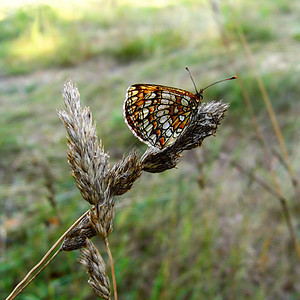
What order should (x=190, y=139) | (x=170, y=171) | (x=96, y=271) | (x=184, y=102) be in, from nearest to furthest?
(x=96, y=271) → (x=190, y=139) → (x=184, y=102) → (x=170, y=171)

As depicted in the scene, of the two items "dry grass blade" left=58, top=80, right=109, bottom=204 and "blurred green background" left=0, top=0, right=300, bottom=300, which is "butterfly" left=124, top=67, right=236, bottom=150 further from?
Result: "dry grass blade" left=58, top=80, right=109, bottom=204

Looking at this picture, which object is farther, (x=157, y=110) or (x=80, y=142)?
(x=157, y=110)

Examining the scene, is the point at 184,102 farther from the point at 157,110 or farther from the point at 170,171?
the point at 170,171

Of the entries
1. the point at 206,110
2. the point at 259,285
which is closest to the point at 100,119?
the point at 259,285

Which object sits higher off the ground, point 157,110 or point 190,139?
point 157,110

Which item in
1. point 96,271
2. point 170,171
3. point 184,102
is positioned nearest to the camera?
point 96,271

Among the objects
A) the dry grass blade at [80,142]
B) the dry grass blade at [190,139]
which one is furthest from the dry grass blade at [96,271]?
the dry grass blade at [190,139]

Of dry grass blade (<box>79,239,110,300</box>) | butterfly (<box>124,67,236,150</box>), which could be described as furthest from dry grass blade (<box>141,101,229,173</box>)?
dry grass blade (<box>79,239,110,300</box>)

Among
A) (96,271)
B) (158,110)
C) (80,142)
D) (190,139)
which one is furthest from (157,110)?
(96,271)
